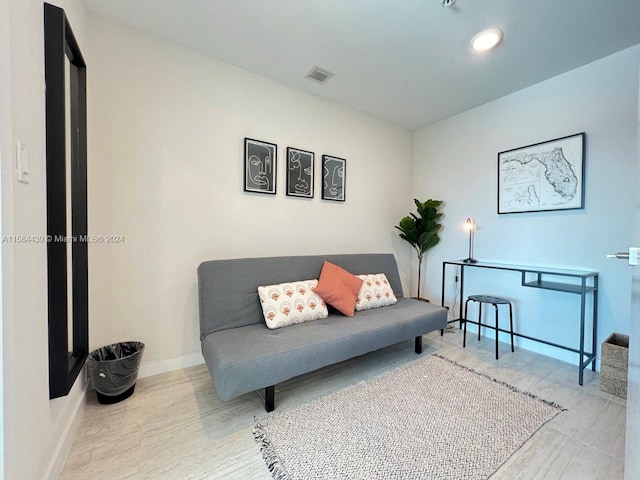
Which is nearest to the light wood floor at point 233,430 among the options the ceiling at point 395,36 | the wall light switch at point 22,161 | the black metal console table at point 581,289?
the black metal console table at point 581,289

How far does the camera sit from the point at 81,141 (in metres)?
1.64

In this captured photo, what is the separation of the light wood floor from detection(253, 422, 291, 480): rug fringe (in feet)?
0.09

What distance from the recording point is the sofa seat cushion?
4.82 feet

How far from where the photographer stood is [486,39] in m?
1.92

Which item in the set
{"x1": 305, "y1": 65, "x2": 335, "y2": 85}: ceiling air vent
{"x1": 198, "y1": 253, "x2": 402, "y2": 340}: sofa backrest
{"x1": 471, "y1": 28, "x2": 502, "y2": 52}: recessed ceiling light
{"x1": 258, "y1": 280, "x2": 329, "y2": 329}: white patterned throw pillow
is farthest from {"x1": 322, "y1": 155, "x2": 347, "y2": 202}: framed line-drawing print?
{"x1": 471, "y1": 28, "x2": 502, "y2": 52}: recessed ceiling light

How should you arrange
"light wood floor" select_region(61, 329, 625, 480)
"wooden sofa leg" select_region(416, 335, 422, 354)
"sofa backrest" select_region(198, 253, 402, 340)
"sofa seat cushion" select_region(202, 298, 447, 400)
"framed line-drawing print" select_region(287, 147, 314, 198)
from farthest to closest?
"framed line-drawing print" select_region(287, 147, 314, 198) < "wooden sofa leg" select_region(416, 335, 422, 354) < "sofa backrest" select_region(198, 253, 402, 340) < "sofa seat cushion" select_region(202, 298, 447, 400) < "light wood floor" select_region(61, 329, 625, 480)

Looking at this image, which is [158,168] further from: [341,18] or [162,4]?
[341,18]

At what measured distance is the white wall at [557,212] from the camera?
2.04 m

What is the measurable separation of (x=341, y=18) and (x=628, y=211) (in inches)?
104

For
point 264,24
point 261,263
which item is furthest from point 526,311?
point 264,24

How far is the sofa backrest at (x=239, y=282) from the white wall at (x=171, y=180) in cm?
27

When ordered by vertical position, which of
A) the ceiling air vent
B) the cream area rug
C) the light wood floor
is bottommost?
the light wood floor

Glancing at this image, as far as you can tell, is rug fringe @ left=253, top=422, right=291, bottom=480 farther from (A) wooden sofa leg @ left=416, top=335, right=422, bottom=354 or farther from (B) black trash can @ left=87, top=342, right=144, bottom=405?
(A) wooden sofa leg @ left=416, top=335, right=422, bottom=354

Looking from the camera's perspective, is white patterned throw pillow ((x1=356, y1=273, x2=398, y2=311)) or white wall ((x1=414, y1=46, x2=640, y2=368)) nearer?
white wall ((x1=414, y1=46, x2=640, y2=368))
